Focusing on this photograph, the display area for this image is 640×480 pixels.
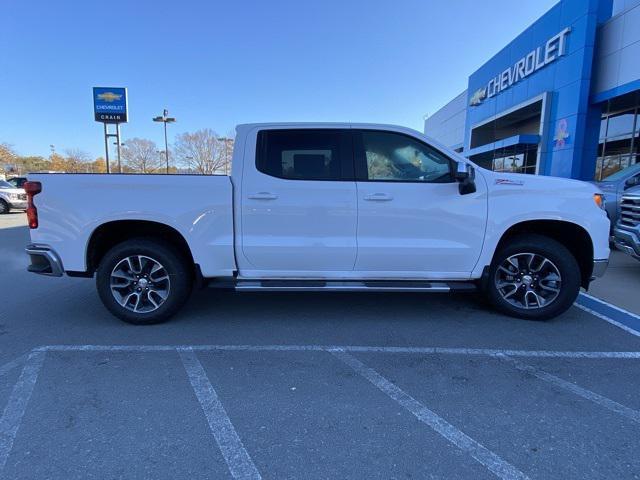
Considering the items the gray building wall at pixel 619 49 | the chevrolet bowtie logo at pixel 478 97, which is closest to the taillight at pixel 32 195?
the gray building wall at pixel 619 49

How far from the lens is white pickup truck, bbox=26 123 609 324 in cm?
A: 409

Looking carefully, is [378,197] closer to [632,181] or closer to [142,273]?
[142,273]

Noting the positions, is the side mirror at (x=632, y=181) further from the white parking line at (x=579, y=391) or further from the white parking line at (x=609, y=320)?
the white parking line at (x=579, y=391)

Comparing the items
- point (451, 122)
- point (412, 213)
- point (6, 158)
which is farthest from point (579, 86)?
point (6, 158)

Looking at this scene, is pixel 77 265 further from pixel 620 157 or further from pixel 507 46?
pixel 507 46

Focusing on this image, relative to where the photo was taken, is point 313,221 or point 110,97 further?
point 110,97

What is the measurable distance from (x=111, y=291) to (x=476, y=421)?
144 inches

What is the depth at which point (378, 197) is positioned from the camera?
Answer: 4.12 meters

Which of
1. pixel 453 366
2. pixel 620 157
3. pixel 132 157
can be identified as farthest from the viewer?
pixel 132 157

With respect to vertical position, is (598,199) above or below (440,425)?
above

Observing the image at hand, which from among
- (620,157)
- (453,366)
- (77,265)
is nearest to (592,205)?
(453,366)

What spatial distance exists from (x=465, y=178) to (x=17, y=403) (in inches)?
A: 165

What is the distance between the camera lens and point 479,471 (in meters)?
2.18

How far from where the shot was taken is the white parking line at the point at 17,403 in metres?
2.37
